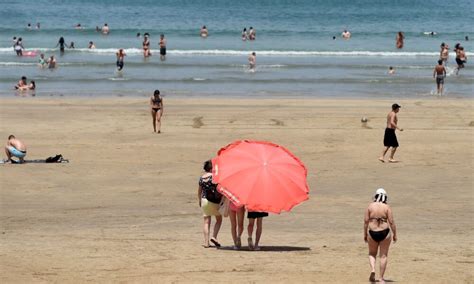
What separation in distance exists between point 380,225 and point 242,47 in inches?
1907

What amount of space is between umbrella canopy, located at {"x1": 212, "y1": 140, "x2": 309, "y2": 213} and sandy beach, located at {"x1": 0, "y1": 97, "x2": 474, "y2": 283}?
2.72ft

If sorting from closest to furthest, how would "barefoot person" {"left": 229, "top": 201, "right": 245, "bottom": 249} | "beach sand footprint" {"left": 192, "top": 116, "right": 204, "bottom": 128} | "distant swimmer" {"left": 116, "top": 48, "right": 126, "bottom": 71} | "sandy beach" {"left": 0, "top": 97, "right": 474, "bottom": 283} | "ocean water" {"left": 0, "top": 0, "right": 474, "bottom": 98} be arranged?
"sandy beach" {"left": 0, "top": 97, "right": 474, "bottom": 283}, "barefoot person" {"left": 229, "top": 201, "right": 245, "bottom": 249}, "beach sand footprint" {"left": 192, "top": 116, "right": 204, "bottom": 128}, "ocean water" {"left": 0, "top": 0, "right": 474, "bottom": 98}, "distant swimmer" {"left": 116, "top": 48, "right": 126, "bottom": 71}

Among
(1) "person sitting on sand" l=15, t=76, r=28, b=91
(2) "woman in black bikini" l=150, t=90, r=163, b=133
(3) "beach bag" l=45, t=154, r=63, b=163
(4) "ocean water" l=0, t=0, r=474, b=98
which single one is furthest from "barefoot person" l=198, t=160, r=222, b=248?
(1) "person sitting on sand" l=15, t=76, r=28, b=91

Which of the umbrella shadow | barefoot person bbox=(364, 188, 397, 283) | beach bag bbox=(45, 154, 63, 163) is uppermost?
barefoot person bbox=(364, 188, 397, 283)

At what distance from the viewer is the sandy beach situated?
12.4 m

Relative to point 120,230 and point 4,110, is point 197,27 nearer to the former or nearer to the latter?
point 4,110

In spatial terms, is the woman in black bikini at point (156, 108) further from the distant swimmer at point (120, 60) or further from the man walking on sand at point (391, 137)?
the distant swimmer at point (120, 60)

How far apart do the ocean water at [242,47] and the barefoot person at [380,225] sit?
23.0m

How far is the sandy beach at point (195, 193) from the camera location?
40.7 feet

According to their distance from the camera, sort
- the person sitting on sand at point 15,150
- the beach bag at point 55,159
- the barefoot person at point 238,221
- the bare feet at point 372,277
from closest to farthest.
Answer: the bare feet at point 372,277 → the barefoot person at point 238,221 → the person sitting on sand at point 15,150 → the beach bag at point 55,159

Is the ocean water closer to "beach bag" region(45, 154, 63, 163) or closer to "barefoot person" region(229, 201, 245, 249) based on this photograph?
"beach bag" region(45, 154, 63, 163)

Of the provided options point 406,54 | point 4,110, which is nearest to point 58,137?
point 4,110

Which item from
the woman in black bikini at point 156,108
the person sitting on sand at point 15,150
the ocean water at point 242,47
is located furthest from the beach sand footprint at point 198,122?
the ocean water at point 242,47

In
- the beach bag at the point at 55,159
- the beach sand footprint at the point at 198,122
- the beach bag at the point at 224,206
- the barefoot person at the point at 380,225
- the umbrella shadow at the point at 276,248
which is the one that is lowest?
the beach bag at the point at 55,159
